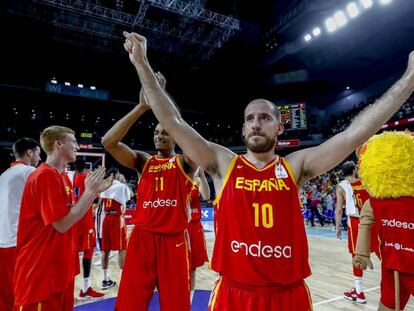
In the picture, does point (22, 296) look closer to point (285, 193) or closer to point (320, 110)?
point (285, 193)

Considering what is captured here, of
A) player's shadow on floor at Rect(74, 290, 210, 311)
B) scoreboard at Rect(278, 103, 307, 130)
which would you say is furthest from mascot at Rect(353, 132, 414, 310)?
scoreboard at Rect(278, 103, 307, 130)

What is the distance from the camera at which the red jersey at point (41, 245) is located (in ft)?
6.45

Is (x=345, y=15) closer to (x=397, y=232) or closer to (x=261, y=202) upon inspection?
(x=397, y=232)

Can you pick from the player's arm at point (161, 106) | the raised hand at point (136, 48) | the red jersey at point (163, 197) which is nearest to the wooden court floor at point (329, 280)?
the red jersey at point (163, 197)

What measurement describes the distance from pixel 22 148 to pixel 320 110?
2441 centimetres

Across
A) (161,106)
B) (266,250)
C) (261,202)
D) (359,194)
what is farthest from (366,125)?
(359,194)

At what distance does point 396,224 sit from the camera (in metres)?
2.39

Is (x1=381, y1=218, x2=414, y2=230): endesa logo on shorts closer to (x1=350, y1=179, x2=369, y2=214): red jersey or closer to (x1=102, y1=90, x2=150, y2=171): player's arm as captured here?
(x1=350, y1=179, x2=369, y2=214): red jersey

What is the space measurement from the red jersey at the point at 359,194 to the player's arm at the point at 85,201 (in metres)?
3.63

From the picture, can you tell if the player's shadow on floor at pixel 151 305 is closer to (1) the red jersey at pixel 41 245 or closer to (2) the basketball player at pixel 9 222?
(2) the basketball player at pixel 9 222

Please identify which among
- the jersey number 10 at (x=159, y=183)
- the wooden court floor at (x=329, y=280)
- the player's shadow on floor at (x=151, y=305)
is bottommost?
the wooden court floor at (x=329, y=280)

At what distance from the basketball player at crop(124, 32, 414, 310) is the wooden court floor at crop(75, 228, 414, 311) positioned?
2962 mm

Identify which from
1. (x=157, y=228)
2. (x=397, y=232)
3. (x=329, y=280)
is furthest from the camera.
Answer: (x=329, y=280)

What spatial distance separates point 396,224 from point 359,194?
7.11 ft
